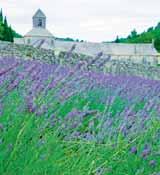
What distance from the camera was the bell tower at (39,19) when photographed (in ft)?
266

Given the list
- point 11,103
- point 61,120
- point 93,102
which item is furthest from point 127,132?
point 93,102

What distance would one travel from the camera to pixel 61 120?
2.55 m

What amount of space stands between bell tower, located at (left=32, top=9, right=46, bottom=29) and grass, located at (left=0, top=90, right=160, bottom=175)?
78.8 metres

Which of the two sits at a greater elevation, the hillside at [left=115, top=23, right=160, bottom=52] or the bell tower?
the bell tower

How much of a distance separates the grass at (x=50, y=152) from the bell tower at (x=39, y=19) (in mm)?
78817

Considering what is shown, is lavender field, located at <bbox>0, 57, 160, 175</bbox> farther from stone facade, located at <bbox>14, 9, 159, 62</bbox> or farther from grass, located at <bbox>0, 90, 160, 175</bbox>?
stone facade, located at <bbox>14, 9, 159, 62</bbox>

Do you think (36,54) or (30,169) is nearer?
(30,169)

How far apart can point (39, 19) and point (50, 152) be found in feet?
264

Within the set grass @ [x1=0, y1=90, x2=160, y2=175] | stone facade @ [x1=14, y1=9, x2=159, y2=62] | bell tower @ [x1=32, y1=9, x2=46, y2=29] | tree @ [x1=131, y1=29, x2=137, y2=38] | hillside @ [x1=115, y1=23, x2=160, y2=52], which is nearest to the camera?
grass @ [x1=0, y1=90, x2=160, y2=175]

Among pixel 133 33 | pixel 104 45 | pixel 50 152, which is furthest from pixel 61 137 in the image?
pixel 133 33

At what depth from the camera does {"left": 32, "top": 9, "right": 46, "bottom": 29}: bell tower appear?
266ft

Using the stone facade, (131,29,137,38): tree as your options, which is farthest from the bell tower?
(131,29,137,38): tree

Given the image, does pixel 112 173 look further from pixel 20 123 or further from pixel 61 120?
pixel 20 123

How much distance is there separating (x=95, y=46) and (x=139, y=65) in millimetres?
55382
